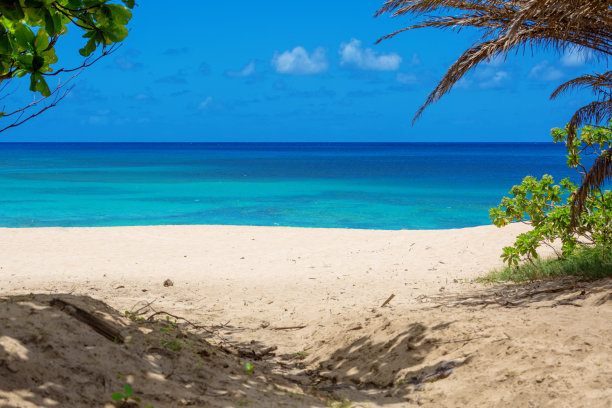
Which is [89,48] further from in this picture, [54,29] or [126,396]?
[126,396]

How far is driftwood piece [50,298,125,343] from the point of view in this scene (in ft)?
13.8

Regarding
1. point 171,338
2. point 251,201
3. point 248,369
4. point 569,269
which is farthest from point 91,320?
point 251,201

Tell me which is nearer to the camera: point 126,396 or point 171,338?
point 126,396

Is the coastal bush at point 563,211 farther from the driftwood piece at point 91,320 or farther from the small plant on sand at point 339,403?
the driftwood piece at point 91,320

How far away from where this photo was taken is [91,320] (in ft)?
14.0

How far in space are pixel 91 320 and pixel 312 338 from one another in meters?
2.54

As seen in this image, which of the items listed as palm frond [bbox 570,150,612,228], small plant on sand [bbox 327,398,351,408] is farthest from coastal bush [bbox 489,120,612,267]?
small plant on sand [bbox 327,398,351,408]

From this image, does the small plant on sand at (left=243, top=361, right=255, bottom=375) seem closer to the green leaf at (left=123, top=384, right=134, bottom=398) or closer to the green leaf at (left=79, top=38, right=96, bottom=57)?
the green leaf at (left=123, top=384, right=134, bottom=398)

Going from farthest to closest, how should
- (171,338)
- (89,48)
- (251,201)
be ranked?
(251,201), (171,338), (89,48)

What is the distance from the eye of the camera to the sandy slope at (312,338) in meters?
3.67

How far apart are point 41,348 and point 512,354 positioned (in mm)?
3537

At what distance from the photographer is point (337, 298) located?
7840 millimetres

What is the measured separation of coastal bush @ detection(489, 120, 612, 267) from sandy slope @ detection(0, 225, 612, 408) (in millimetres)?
874

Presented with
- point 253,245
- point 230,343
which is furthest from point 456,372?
point 253,245
